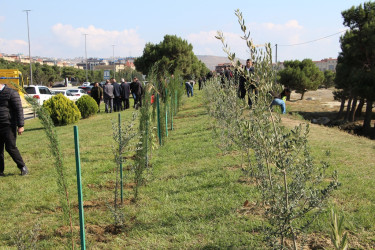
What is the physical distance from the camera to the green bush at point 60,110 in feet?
44.5

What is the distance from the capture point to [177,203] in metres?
4.36

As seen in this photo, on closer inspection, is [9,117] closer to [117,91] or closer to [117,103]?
[117,91]

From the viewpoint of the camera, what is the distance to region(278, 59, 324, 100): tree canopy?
3119cm

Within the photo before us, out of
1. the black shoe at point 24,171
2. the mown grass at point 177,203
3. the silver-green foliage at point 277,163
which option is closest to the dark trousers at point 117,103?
the mown grass at point 177,203

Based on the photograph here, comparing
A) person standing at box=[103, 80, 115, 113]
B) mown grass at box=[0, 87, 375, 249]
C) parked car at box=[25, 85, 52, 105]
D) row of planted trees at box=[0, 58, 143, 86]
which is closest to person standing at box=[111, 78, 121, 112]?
person standing at box=[103, 80, 115, 113]

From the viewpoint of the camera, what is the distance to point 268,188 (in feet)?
8.21

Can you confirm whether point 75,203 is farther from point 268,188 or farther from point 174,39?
point 174,39

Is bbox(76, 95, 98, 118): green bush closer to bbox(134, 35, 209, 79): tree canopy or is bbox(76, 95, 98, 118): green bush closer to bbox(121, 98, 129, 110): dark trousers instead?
bbox(121, 98, 129, 110): dark trousers

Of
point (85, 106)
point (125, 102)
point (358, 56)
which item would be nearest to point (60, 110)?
point (85, 106)

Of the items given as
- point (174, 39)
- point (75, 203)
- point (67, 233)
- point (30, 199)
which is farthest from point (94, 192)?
point (174, 39)

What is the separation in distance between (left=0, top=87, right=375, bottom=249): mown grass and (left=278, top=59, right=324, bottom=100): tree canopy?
82.5 ft

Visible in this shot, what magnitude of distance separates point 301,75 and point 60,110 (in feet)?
78.4

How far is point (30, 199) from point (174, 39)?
2924 centimetres

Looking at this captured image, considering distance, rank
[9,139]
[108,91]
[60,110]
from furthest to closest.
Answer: [108,91] < [60,110] < [9,139]
